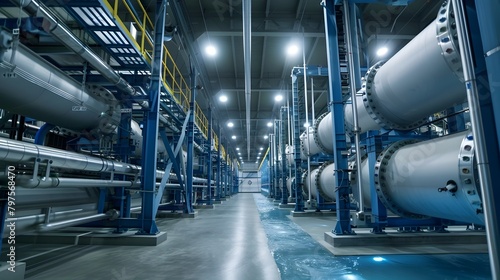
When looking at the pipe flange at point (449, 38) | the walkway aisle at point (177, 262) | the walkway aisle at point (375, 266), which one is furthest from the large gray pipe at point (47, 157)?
the pipe flange at point (449, 38)

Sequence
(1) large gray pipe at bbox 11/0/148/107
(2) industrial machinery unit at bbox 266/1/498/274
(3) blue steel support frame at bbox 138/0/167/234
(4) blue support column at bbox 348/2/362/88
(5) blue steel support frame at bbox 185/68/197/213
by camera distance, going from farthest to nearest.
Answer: (5) blue steel support frame at bbox 185/68/197/213, (3) blue steel support frame at bbox 138/0/167/234, (4) blue support column at bbox 348/2/362/88, (1) large gray pipe at bbox 11/0/148/107, (2) industrial machinery unit at bbox 266/1/498/274

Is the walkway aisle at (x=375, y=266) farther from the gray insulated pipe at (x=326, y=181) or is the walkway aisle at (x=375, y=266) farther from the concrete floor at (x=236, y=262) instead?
the gray insulated pipe at (x=326, y=181)

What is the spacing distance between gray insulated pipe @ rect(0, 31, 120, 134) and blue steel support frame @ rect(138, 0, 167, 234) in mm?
746

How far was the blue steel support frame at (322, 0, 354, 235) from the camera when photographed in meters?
4.92

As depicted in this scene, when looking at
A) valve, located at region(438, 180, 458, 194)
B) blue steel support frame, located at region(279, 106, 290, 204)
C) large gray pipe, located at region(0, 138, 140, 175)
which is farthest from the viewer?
blue steel support frame, located at region(279, 106, 290, 204)

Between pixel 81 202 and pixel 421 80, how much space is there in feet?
19.1

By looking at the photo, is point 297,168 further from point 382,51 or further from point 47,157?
point 47,157

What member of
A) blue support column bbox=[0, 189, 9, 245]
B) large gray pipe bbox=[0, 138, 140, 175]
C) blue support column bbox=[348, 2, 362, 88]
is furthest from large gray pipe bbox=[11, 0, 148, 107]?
blue support column bbox=[348, 2, 362, 88]

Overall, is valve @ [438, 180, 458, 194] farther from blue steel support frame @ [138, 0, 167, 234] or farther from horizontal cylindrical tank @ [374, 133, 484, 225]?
blue steel support frame @ [138, 0, 167, 234]

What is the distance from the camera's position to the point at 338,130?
5145 millimetres

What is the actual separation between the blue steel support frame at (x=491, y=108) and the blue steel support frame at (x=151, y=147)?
5.20 m

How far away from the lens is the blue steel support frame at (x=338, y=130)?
4918 millimetres

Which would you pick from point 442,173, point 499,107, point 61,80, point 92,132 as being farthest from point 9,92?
point 442,173

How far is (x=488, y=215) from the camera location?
1.71 metres
